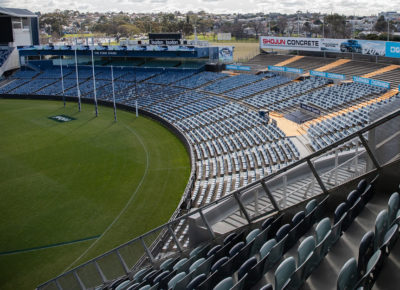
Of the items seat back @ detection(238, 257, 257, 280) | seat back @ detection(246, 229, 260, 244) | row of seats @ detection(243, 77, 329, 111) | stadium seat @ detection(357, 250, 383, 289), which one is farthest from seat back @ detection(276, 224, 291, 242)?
row of seats @ detection(243, 77, 329, 111)

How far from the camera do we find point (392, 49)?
37.8 metres

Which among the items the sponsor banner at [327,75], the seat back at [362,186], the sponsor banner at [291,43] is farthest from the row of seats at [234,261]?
the sponsor banner at [291,43]

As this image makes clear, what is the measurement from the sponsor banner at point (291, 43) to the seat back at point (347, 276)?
4409 cm

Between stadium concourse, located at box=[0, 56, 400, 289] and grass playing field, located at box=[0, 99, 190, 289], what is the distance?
2.21 meters

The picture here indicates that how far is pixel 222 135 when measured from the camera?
29.5 m

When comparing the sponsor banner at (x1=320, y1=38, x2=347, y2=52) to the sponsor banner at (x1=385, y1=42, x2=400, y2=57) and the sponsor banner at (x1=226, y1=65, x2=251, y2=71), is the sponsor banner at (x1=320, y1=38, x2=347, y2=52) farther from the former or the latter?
the sponsor banner at (x1=226, y1=65, x2=251, y2=71)

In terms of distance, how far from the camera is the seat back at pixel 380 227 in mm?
5492

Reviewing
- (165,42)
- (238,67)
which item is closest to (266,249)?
(238,67)

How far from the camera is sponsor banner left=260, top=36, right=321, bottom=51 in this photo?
46344 millimetres

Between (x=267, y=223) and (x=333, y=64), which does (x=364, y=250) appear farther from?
(x=333, y=64)

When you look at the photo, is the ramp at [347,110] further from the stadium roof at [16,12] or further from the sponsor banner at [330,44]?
the stadium roof at [16,12]

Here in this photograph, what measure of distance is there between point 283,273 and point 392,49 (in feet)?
123

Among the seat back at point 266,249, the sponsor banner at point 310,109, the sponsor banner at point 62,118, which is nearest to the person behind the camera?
the seat back at point 266,249

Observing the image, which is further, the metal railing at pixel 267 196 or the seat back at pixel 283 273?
the metal railing at pixel 267 196
